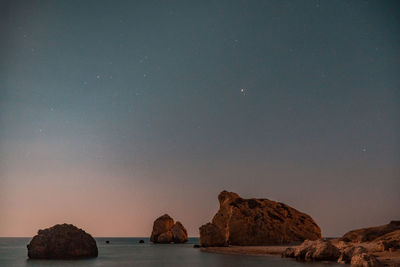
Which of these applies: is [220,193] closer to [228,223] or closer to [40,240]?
[228,223]

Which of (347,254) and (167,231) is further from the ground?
(167,231)

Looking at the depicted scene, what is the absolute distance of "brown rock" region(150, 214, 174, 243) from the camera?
153 metres

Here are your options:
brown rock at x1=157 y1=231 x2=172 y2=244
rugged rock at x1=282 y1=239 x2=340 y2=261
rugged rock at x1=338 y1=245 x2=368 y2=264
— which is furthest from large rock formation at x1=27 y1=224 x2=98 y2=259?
brown rock at x1=157 y1=231 x2=172 y2=244

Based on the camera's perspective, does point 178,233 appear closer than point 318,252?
No

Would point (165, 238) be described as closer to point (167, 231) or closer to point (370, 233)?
point (167, 231)

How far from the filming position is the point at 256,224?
95688 mm

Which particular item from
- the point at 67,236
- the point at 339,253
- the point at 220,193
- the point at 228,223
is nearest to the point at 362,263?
the point at 339,253

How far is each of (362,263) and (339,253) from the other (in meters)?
8.11

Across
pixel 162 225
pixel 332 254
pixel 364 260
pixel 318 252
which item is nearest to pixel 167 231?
pixel 162 225

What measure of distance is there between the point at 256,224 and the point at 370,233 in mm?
31843

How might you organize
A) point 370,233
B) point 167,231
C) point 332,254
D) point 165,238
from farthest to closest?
point 167,231 → point 165,238 → point 370,233 → point 332,254

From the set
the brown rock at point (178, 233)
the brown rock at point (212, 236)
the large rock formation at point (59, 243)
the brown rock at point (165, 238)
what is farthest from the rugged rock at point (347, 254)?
the brown rock at point (178, 233)

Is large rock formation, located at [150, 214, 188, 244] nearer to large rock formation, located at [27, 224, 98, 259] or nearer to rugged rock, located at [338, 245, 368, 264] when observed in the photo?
large rock formation, located at [27, 224, 98, 259]

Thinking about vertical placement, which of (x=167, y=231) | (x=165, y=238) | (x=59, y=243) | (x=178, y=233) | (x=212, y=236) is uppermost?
(x=59, y=243)
